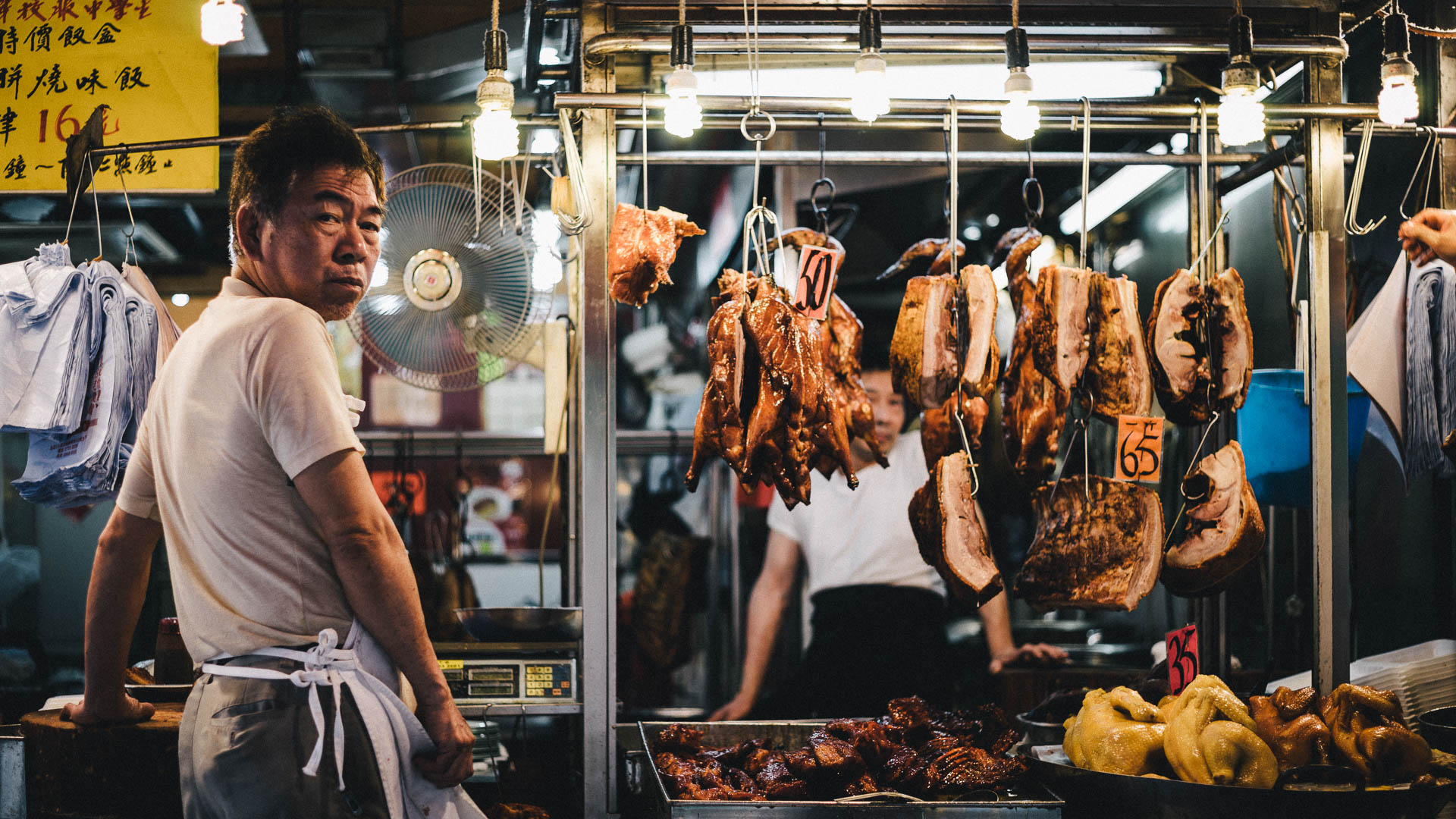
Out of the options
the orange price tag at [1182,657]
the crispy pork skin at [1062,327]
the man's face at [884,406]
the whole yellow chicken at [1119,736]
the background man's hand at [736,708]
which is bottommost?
the background man's hand at [736,708]

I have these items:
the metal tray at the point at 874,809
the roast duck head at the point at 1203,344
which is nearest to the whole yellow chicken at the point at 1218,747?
the metal tray at the point at 874,809

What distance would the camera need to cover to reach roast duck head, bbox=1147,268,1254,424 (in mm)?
3242

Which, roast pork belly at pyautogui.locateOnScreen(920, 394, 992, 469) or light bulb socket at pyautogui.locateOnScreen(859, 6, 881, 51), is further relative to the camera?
roast pork belly at pyautogui.locateOnScreen(920, 394, 992, 469)

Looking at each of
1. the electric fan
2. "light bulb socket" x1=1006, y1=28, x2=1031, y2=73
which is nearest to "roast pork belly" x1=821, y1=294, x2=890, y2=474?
"light bulb socket" x1=1006, y1=28, x2=1031, y2=73

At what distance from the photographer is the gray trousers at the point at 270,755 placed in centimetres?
200

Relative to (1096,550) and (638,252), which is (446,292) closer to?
(638,252)

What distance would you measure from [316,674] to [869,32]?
2.12 m


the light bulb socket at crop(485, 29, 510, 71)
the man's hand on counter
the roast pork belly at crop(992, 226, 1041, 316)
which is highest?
the light bulb socket at crop(485, 29, 510, 71)

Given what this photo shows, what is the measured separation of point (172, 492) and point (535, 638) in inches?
57.0

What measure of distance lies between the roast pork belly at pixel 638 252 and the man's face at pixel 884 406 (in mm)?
2019

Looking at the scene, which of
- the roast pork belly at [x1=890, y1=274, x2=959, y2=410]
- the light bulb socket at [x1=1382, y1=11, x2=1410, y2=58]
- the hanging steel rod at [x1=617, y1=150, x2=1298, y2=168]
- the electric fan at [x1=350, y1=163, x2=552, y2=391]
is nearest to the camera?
the light bulb socket at [x1=1382, y1=11, x2=1410, y2=58]

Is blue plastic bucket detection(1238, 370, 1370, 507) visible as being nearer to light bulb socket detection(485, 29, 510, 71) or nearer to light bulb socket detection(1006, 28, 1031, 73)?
light bulb socket detection(1006, 28, 1031, 73)

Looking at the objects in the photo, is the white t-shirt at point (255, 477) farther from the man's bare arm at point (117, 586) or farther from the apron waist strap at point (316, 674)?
the man's bare arm at point (117, 586)

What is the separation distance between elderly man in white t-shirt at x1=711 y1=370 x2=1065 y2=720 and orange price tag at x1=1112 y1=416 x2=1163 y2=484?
5.83 ft
